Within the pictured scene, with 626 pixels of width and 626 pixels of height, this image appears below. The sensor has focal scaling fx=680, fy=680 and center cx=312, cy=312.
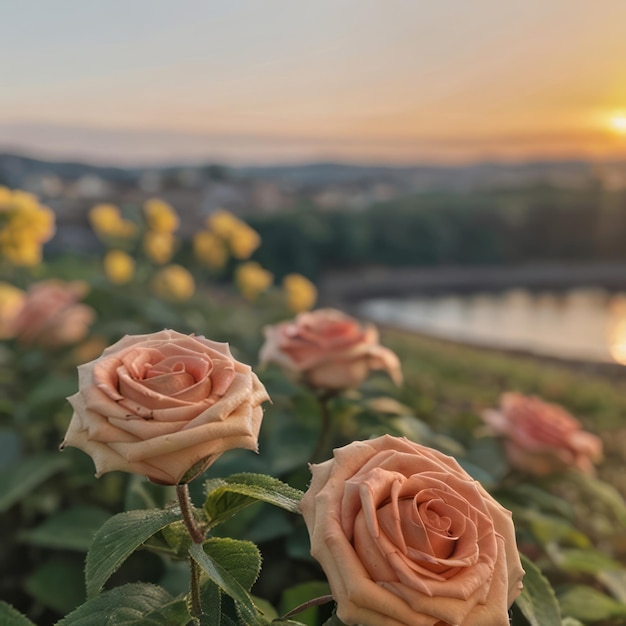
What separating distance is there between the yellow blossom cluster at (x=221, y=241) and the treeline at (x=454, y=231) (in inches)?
794

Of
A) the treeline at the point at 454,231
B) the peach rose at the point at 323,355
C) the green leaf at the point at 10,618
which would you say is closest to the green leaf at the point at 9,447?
the peach rose at the point at 323,355

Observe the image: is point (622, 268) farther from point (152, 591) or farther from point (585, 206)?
point (152, 591)

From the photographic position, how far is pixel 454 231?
98.7 ft

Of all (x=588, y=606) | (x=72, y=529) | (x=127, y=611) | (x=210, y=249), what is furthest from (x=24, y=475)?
(x=210, y=249)

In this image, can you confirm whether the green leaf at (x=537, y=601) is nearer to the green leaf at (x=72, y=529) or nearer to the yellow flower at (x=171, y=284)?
the green leaf at (x=72, y=529)

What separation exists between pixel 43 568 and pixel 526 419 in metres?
1.18

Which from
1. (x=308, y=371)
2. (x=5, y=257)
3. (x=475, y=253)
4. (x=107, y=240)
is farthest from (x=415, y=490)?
(x=475, y=253)

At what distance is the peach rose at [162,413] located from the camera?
2.08ft

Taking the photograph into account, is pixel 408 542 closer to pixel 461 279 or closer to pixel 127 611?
pixel 127 611

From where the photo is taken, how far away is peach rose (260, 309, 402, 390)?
1.33 metres

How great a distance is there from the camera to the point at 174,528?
78 cm

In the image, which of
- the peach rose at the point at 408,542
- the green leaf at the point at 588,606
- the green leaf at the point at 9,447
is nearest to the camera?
the peach rose at the point at 408,542

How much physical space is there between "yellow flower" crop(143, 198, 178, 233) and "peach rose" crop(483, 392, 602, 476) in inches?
105

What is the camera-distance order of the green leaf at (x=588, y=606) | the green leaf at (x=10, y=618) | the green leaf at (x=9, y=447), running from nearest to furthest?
the green leaf at (x=10, y=618)
the green leaf at (x=588, y=606)
the green leaf at (x=9, y=447)
